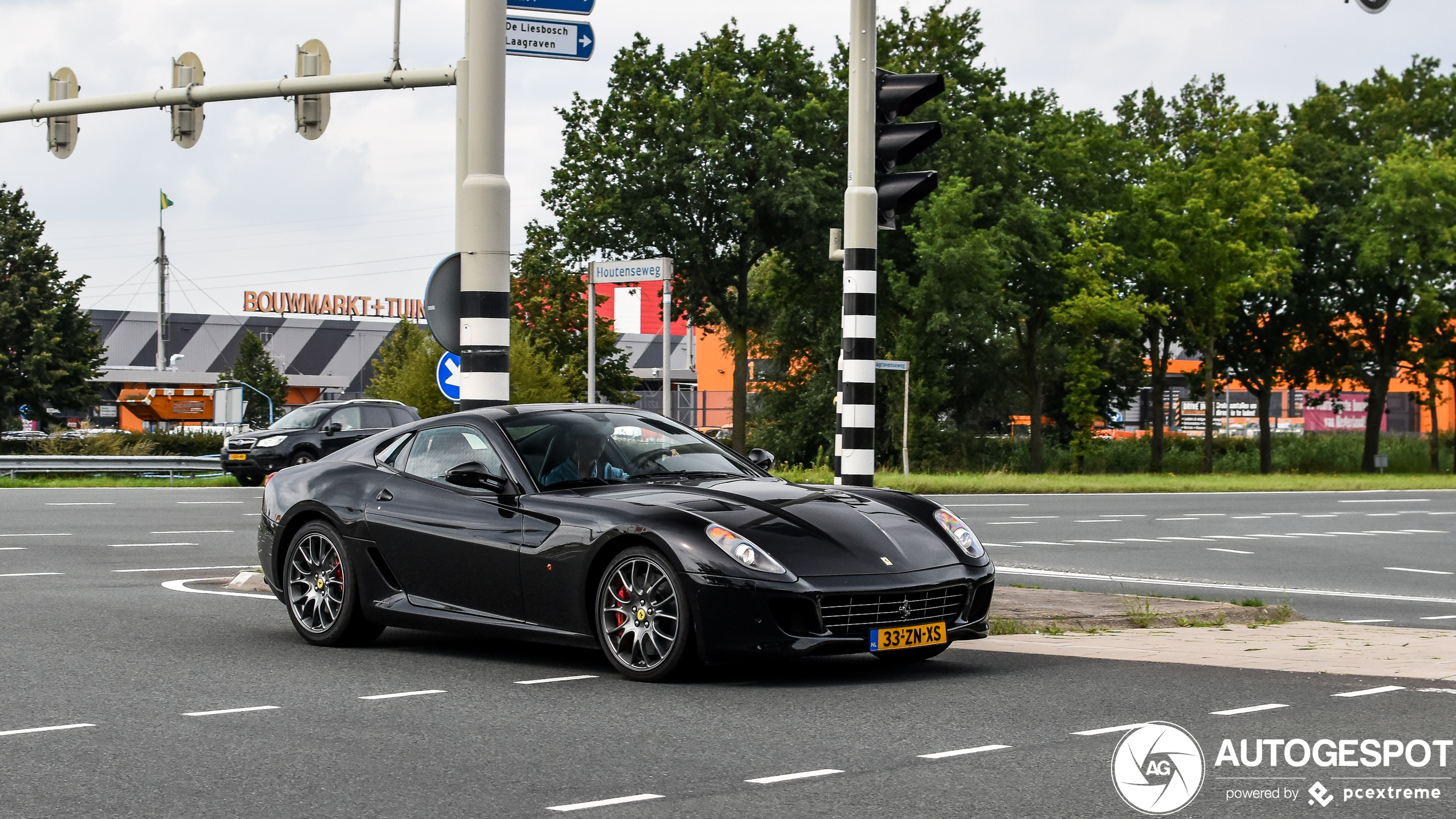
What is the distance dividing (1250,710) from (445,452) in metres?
4.42

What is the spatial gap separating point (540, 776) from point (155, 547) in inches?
497

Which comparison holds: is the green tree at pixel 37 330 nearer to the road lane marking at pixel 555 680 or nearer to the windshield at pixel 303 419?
the windshield at pixel 303 419

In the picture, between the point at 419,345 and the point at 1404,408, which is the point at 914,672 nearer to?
the point at 419,345

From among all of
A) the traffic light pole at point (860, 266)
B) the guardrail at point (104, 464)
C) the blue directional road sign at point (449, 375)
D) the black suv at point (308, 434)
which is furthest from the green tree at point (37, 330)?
the traffic light pole at point (860, 266)

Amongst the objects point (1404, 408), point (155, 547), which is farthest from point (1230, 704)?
point (1404, 408)

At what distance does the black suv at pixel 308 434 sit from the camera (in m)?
31.8

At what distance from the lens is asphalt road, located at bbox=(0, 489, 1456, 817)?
17.4 feet

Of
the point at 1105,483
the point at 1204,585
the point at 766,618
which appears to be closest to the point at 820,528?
the point at 766,618

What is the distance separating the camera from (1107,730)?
6.48m

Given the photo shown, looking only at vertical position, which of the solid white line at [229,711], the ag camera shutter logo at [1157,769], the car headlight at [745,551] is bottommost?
the solid white line at [229,711]

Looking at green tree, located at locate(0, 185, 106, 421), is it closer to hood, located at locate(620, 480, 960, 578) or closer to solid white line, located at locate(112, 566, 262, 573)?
solid white line, located at locate(112, 566, 262, 573)

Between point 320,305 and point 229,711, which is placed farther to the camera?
point 320,305

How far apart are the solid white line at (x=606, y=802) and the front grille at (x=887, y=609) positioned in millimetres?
2309

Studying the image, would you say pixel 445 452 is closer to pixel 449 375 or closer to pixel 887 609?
pixel 887 609
